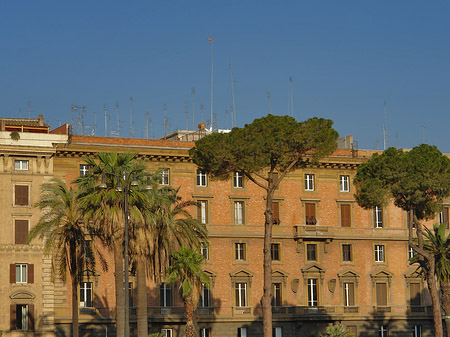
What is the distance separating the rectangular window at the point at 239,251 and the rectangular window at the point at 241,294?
2.04 m

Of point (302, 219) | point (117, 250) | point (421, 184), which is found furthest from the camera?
point (302, 219)

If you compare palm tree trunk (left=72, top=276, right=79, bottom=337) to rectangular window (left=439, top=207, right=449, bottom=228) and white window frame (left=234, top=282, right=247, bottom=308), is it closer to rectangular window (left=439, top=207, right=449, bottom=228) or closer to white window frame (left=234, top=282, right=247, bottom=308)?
white window frame (left=234, top=282, right=247, bottom=308)

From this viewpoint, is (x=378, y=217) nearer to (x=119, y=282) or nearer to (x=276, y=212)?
(x=276, y=212)

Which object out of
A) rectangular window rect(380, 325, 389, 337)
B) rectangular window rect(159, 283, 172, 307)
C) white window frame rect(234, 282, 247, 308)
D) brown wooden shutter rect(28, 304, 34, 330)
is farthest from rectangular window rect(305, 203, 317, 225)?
brown wooden shutter rect(28, 304, 34, 330)

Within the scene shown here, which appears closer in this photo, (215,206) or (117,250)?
(117,250)

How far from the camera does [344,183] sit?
86.2 m

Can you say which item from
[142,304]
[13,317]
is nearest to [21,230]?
[13,317]

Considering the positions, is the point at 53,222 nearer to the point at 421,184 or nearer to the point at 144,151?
the point at 144,151

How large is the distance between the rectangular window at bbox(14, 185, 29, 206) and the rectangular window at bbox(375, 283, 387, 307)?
102ft

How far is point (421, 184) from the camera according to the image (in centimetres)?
7256

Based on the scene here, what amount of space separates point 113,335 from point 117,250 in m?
17.5

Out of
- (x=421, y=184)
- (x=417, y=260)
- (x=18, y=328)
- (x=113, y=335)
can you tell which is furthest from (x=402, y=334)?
(x=18, y=328)

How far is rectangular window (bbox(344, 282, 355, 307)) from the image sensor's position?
84.8 m

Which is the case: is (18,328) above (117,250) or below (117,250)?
below
